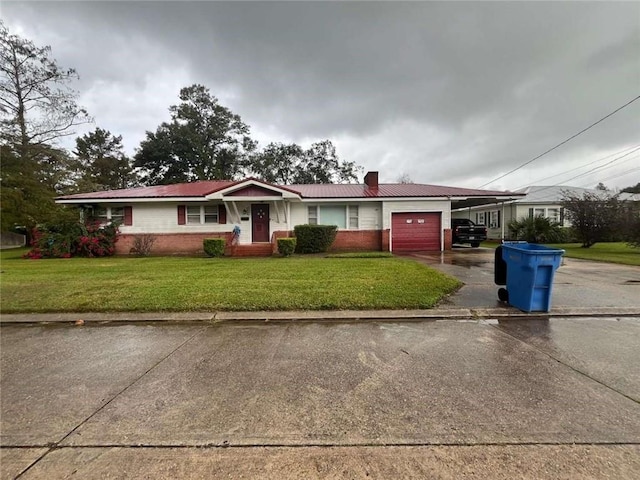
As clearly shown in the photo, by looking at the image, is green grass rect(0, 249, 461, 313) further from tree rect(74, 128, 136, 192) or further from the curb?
tree rect(74, 128, 136, 192)

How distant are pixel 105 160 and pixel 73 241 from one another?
34.7 m

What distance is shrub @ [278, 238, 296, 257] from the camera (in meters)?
14.3

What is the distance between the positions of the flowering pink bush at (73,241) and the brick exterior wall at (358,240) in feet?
38.5

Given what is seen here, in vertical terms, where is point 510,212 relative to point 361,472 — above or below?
above

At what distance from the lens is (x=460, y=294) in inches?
275

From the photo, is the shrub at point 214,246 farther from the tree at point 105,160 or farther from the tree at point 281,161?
the tree at point 105,160

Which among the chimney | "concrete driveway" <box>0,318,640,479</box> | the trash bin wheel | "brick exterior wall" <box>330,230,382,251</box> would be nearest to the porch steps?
"brick exterior wall" <box>330,230,382,251</box>

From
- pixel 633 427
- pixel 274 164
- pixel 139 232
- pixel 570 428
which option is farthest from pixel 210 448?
pixel 274 164

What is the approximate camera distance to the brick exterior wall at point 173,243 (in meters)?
17.0

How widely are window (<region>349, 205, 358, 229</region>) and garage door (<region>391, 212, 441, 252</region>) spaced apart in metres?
1.99

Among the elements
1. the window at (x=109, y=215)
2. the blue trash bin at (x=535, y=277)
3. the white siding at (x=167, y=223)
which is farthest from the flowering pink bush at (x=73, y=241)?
the blue trash bin at (x=535, y=277)

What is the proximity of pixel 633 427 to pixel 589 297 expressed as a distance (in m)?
5.28

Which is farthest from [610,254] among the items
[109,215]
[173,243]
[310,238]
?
[109,215]

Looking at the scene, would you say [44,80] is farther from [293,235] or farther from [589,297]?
[589,297]
